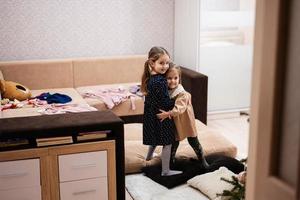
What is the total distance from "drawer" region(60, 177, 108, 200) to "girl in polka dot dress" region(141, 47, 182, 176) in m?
0.71

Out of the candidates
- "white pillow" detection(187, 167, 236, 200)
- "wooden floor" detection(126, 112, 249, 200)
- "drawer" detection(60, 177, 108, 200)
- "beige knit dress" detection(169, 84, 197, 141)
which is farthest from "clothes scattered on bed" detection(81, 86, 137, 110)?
"drawer" detection(60, 177, 108, 200)

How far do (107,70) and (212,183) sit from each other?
2523mm

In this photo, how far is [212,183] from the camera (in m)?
3.28

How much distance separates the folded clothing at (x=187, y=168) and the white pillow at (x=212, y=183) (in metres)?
0.10

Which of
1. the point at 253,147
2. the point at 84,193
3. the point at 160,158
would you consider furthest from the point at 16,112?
the point at 253,147

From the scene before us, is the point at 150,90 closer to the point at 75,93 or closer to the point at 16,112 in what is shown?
the point at 16,112

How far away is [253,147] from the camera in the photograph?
1.49 m

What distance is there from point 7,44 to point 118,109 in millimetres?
1505

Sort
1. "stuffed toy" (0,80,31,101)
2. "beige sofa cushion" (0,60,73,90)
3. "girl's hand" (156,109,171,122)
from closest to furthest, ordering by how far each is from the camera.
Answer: "girl's hand" (156,109,171,122) < "stuffed toy" (0,80,31,101) < "beige sofa cushion" (0,60,73,90)

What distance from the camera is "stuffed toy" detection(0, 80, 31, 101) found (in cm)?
452

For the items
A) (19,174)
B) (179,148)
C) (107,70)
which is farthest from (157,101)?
(107,70)

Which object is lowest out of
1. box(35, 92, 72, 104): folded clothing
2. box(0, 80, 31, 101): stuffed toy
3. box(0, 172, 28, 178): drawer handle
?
box(0, 172, 28, 178): drawer handle

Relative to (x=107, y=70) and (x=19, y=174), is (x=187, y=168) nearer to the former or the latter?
(x=19, y=174)

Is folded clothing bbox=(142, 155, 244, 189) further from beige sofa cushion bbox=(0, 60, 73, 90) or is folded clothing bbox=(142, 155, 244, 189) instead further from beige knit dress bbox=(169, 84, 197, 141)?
beige sofa cushion bbox=(0, 60, 73, 90)
